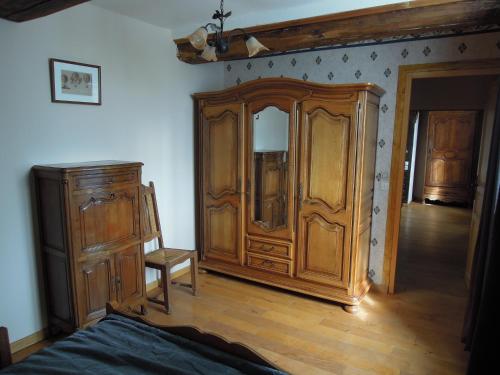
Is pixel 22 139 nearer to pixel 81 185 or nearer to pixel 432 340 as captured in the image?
pixel 81 185

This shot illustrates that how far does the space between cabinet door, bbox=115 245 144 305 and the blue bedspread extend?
1.14 m

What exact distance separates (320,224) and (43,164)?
7.53 ft

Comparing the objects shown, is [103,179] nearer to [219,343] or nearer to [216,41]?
[216,41]

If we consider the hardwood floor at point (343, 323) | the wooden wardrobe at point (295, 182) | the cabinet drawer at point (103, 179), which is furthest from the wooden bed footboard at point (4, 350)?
the wooden wardrobe at point (295, 182)

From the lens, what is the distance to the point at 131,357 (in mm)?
1456

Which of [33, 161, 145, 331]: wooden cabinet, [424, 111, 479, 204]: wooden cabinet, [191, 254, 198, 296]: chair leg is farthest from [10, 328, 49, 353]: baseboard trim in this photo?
[424, 111, 479, 204]: wooden cabinet

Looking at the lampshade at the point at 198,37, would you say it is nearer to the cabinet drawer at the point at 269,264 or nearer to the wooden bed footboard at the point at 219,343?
the wooden bed footboard at the point at 219,343

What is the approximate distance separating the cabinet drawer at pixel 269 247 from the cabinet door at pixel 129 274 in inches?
44.8

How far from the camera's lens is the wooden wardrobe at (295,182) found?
10.2 feet

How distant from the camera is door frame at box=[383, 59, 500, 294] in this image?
3018mm

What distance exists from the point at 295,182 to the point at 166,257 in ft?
4.49

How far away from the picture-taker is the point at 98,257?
2602 mm

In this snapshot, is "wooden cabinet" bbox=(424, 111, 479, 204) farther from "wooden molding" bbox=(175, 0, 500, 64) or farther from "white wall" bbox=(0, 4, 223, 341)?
"white wall" bbox=(0, 4, 223, 341)

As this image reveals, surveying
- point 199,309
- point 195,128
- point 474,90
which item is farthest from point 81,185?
point 474,90
